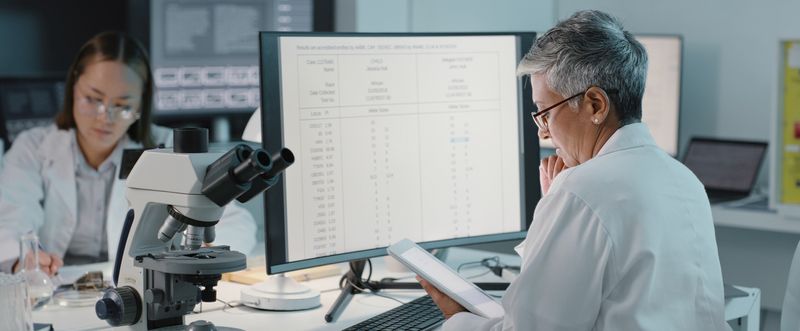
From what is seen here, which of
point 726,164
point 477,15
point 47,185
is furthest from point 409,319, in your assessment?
point 477,15

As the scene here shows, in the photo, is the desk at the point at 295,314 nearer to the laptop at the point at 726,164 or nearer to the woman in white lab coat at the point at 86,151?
the woman in white lab coat at the point at 86,151

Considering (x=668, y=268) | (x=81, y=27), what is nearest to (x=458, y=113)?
(x=668, y=268)

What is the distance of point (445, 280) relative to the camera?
158cm

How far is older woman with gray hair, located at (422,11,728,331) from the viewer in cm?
128

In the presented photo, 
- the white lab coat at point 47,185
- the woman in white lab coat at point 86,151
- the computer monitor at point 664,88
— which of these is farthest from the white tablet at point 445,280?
the computer monitor at point 664,88

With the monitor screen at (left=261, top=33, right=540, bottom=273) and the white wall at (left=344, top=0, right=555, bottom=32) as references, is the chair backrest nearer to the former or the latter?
the monitor screen at (left=261, top=33, right=540, bottom=273)

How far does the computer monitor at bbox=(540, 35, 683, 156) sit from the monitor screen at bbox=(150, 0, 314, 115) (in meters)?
1.29

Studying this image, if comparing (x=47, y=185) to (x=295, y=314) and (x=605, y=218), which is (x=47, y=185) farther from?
(x=605, y=218)

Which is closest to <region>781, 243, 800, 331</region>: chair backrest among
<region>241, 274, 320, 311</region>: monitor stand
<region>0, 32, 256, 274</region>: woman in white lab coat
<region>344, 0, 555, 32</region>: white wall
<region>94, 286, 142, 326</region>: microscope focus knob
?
<region>241, 274, 320, 311</region>: monitor stand

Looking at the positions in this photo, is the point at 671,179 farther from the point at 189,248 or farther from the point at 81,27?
the point at 81,27

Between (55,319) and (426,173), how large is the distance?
685mm

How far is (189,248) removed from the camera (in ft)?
4.84

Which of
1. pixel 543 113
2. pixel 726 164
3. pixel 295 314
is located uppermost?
pixel 543 113

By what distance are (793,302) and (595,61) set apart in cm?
50
